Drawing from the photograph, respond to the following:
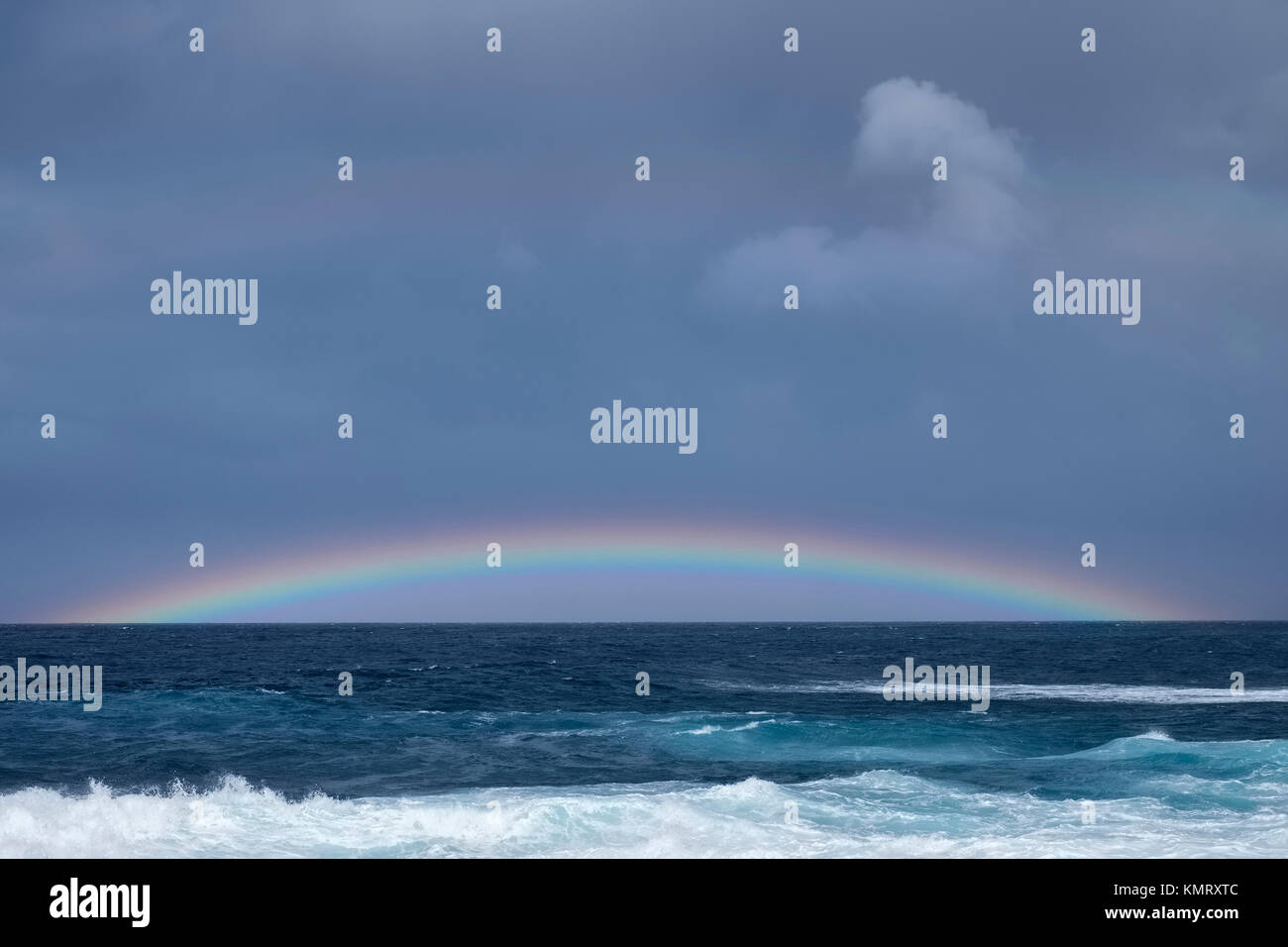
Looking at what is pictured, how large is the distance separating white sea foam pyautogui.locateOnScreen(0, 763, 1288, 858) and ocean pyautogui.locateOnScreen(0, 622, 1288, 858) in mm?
74

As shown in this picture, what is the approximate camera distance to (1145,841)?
16672 mm

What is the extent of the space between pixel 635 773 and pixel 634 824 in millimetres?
6151

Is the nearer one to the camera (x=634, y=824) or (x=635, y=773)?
(x=634, y=824)

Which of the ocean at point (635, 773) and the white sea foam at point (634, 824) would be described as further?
the ocean at point (635, 773)

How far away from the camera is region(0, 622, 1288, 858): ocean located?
17406mm

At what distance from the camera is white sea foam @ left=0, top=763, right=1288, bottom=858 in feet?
54.6

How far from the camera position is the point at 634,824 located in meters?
18.4

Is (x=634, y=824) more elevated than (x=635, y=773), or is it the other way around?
(x=634, y=824)

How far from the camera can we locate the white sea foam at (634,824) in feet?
54.6

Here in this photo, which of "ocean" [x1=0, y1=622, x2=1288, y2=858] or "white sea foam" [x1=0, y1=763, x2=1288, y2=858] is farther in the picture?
"ocean" [x1=0, y1=622, x2=1288, y2=858]

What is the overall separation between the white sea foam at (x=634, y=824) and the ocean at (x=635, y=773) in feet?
0.24

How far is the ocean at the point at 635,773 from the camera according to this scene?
17.4m
